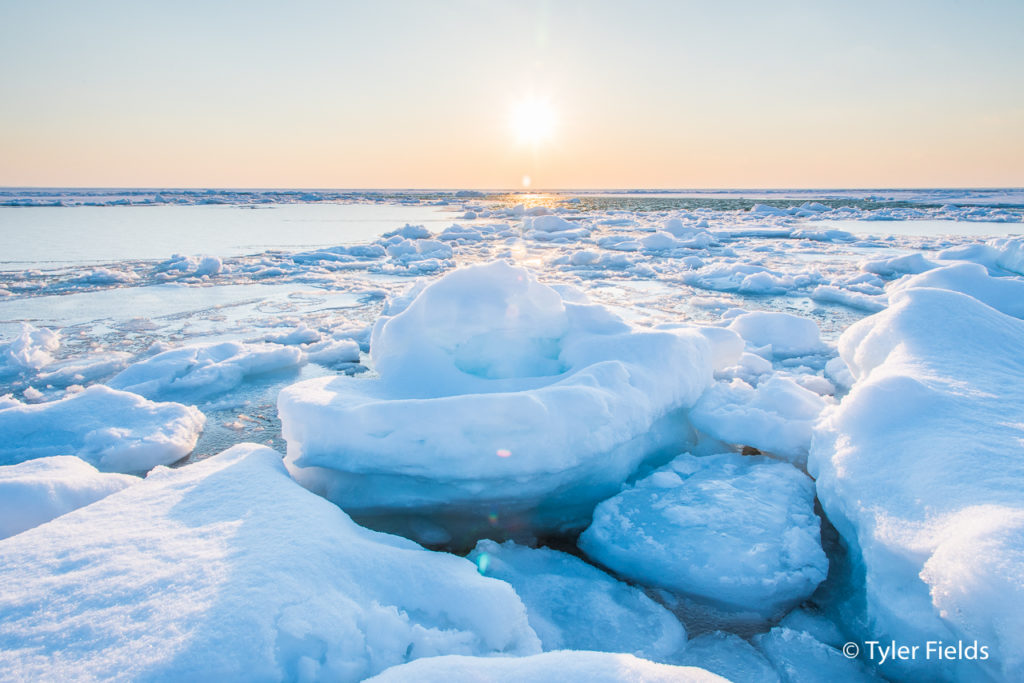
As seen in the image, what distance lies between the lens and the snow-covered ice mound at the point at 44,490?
7.58 feet

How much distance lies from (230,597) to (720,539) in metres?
1.99

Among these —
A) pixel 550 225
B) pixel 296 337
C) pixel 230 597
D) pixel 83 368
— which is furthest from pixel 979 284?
pixel 550 225

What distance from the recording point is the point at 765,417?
326cm

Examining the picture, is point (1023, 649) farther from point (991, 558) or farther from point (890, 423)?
point (890, 423)

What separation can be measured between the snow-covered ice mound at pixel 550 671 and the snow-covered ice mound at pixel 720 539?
3.33 feet

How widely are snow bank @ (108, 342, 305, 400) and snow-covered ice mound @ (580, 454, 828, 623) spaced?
145 inches

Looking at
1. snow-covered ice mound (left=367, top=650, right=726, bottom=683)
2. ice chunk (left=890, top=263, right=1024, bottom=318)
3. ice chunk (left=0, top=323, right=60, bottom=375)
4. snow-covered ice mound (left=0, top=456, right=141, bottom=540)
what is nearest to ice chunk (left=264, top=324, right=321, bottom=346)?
ice chunk (left=0, top=323, right=60, bottom=375)

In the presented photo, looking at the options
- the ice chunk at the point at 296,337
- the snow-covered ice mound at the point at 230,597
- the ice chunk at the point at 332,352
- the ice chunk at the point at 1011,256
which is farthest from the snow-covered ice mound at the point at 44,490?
the ice chunk at the point at 1011,256

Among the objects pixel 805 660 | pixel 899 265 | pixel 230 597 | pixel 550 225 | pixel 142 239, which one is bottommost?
pixel 805 660

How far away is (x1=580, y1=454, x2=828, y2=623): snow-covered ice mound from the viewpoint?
2.22 meters

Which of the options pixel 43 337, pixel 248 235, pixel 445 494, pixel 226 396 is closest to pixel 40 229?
pixel 248 235

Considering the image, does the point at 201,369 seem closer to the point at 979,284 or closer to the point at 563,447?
the point at 563,447

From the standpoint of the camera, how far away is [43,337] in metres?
5.48

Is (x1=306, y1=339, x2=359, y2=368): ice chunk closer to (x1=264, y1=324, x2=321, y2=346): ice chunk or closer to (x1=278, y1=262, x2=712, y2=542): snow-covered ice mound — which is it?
(x1=264, y1=324, x2=321, y2=346): ice chunk
